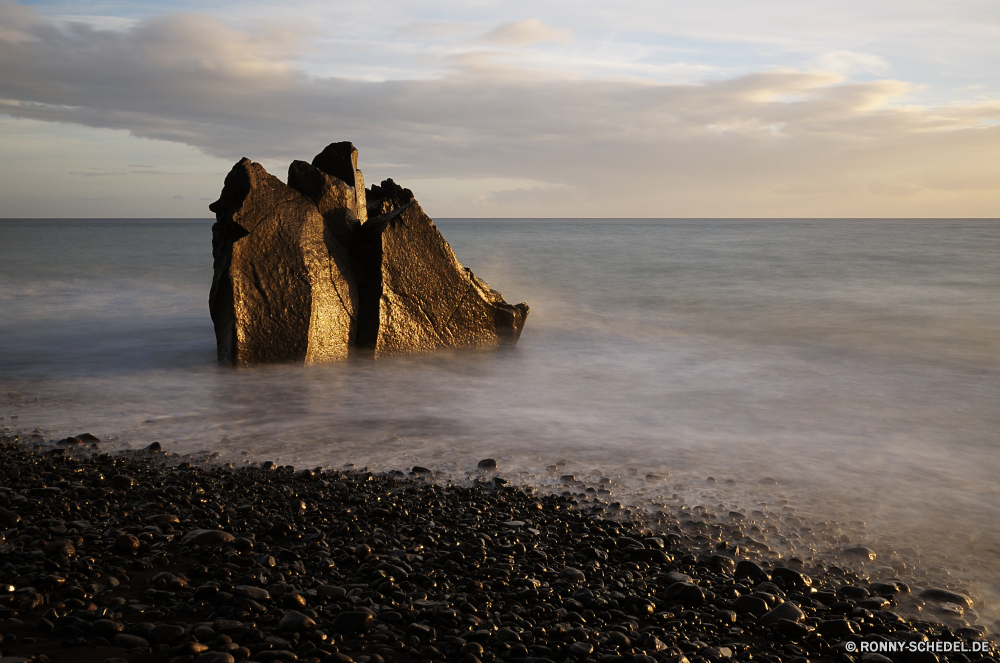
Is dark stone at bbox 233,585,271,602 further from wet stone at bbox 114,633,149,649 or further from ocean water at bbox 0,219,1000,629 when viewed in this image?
ocean water at bbox 0,219,1000,629

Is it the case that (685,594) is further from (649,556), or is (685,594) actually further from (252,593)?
(252,593)

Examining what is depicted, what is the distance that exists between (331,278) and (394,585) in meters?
5.68

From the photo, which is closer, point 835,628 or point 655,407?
point 835,628

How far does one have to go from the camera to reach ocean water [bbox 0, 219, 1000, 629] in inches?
168

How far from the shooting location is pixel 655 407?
6613mm

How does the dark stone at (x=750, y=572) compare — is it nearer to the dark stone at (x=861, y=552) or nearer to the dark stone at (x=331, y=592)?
the dark stone at (x=861, y=552)

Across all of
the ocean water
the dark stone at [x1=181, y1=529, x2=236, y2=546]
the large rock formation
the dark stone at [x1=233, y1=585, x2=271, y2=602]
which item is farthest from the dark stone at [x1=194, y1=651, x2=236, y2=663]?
the large rock formation

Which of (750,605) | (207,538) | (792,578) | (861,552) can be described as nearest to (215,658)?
(207,538)

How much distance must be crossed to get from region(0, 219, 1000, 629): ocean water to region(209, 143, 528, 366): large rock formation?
1.19 feet

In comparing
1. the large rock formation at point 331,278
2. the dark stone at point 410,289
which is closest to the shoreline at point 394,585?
the large rock formation at point 331,278

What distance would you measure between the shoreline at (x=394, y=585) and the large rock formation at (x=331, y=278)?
3704 mm

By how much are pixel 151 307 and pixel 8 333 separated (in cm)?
348

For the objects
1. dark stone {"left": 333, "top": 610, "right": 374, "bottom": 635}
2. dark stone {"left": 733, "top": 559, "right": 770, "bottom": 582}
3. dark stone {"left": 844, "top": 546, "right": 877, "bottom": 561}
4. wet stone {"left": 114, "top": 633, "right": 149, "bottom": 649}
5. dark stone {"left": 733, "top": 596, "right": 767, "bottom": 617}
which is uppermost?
wet stone {"left": 114, "top": 633, "right": 149, "bottom": 649}

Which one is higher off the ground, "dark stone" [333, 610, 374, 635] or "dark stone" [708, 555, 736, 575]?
"dark stone" [333, 610, 374, 635]
